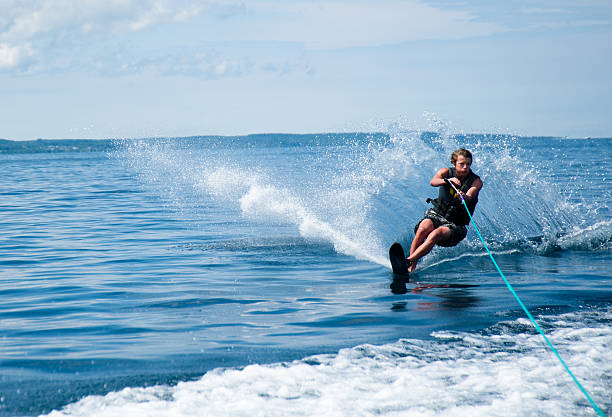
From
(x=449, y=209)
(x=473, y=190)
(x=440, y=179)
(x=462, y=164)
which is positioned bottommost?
(x=449, y=209)

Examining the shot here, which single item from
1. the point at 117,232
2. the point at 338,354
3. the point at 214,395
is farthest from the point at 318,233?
the point at 214,395

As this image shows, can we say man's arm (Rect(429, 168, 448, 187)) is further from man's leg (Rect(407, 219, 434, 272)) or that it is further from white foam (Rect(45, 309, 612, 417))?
white foam (Rect(45, 309, 612, 417))

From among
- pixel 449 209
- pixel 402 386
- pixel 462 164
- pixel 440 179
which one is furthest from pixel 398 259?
pixel 402 386

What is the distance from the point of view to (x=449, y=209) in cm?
909

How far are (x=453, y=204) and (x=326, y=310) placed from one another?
2932mm

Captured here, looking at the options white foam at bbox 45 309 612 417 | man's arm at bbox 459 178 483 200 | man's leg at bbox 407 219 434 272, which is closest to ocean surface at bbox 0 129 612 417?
white foam at bbox 45 309 612 417

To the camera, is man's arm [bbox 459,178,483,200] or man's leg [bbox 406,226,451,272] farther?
man's leg [bbox 406,226,451,272]

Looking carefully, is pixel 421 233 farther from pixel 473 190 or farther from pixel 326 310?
pixel 326 310

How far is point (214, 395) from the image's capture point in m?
4.49

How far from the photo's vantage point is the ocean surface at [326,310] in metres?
4.48

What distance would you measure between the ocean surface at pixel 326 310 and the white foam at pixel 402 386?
2 cm

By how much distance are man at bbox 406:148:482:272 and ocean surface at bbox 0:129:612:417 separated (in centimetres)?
47

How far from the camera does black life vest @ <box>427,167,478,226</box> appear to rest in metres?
8.93

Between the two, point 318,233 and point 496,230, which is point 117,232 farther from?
point 496,230
